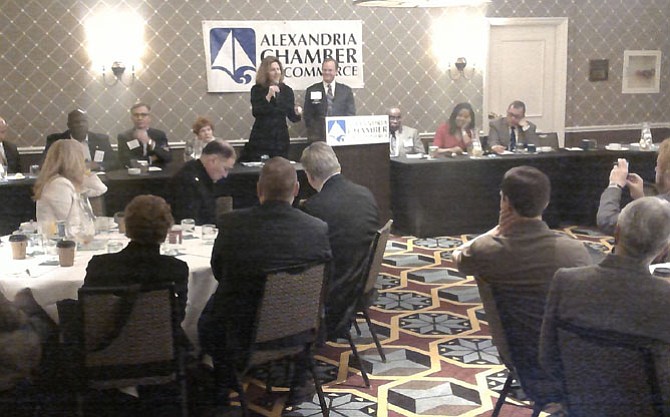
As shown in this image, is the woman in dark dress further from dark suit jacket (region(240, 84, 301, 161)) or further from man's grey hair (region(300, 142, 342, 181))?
man's grey hair (region(300, 142, 342, 181))

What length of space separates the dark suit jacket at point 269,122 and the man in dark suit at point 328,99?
37 cm

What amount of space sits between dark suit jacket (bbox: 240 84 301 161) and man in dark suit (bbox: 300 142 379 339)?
4.50 m

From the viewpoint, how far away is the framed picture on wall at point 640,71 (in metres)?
11.4

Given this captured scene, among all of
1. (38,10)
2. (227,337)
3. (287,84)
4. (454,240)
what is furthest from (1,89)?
(227,337)

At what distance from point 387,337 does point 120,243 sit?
191 cm

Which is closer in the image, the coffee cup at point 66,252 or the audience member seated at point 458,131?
the coffee cup at point 66,252

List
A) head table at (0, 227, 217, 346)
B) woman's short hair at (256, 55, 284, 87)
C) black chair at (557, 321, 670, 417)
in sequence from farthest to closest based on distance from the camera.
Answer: woman's short hair at (256, 55, 284, 87), head table at (0, 227, 217, 346), black chair at (557, 321, 670, 417)

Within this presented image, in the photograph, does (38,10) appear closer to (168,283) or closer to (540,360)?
(168,283)

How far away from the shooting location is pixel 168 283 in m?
3.18

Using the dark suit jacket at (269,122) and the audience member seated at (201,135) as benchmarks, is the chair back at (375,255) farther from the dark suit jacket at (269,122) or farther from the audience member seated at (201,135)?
the dark suit jacket at (269,122)

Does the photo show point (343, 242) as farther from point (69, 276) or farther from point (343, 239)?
point (69, 276)

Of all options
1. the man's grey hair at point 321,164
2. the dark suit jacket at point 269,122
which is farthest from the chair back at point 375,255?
the dark suit jacket at point 269,122

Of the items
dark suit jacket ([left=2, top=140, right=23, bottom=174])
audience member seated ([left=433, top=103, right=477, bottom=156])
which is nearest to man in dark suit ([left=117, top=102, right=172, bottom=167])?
dark suit jacket ([left=2, top=140, right=23, bottom=174])

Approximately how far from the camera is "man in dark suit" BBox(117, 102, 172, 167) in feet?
27.0
